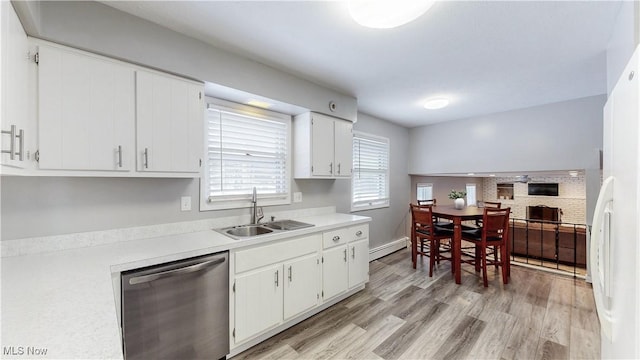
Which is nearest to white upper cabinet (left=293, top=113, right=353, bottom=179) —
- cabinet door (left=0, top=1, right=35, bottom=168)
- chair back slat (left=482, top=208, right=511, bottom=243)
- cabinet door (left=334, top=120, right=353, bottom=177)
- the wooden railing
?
cabinet door (left=334, top=120, right=353, bottom=177)

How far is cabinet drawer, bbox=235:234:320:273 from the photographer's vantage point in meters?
1.92

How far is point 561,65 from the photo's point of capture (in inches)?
94.0

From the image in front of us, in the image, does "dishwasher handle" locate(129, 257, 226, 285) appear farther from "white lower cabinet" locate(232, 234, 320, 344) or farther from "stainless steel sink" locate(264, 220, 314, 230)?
"stainless steel sink" locate(264, 220, 314, 230)

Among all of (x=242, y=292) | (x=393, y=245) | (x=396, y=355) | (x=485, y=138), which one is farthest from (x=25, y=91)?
(x=485, y=138)

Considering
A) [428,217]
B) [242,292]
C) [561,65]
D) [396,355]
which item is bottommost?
[396,355]

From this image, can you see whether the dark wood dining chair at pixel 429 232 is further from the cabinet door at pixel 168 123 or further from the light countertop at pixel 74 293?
the cabinet door at pixel 168 123

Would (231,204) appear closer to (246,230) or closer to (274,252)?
(246,230)

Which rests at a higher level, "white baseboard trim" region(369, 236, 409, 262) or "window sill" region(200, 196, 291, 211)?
"window sill" region(200, 196, 291, 211)

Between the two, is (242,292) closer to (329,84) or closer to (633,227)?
(633,227)

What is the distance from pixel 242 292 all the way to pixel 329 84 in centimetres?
225

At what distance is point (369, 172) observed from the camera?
423 cm

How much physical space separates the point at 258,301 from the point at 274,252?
387 millimetres

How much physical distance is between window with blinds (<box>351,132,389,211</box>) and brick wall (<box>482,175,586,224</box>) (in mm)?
5373

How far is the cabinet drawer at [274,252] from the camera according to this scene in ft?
6.29
